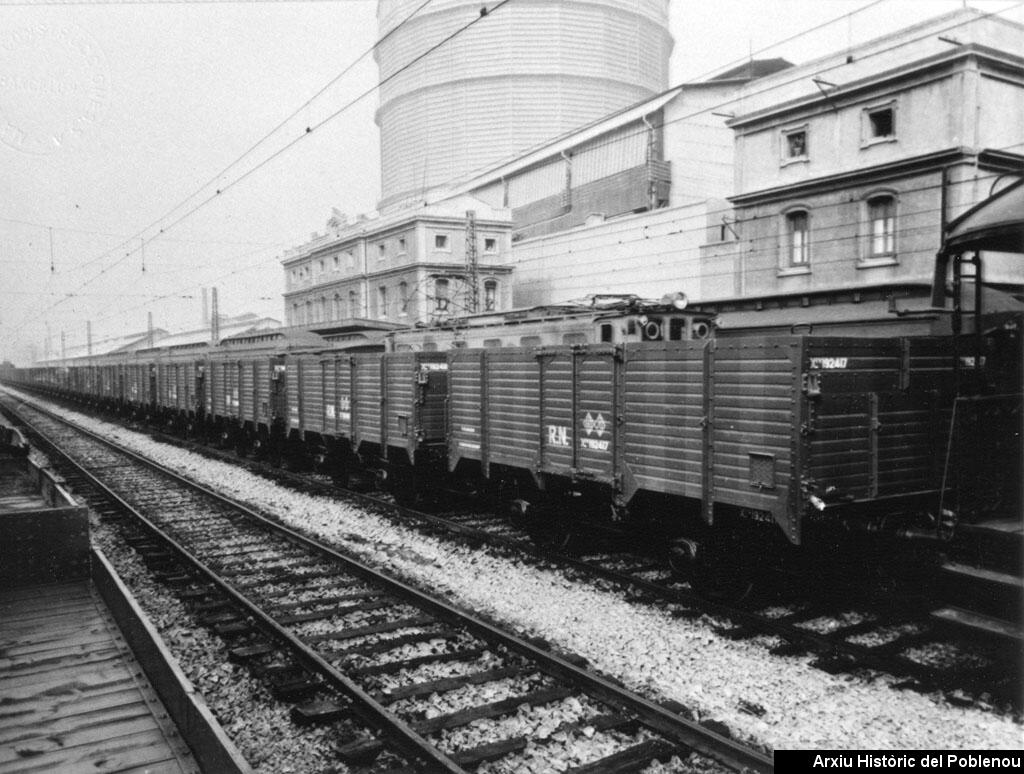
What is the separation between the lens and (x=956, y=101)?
23.7 m

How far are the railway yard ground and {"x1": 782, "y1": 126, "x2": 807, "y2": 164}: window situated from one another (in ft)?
76.9

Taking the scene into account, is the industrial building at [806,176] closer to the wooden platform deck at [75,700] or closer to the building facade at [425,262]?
the building facade at [425,262]

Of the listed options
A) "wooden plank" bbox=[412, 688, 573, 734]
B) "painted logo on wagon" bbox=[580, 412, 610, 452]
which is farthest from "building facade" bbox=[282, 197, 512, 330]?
"wooden plank" bbox=[412, 688, 573, 734]

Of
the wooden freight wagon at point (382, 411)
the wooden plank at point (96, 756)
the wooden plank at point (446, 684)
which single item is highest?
the wooden freight wagon at point (382, 411)

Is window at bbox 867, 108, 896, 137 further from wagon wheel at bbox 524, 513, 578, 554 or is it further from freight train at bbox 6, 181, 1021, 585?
wagon wheel at bbox 524, 513, 578, 554

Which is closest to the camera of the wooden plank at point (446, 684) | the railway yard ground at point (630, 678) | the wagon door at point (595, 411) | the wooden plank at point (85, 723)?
the wooden plank at point (85, 723)

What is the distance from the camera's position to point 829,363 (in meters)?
7.29

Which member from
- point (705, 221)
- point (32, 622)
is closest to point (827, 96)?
point (705, 221)

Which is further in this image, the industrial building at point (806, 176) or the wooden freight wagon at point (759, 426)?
the industrial building at point (806, 176)

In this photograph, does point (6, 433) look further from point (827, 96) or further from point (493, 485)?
point (827, 96)
